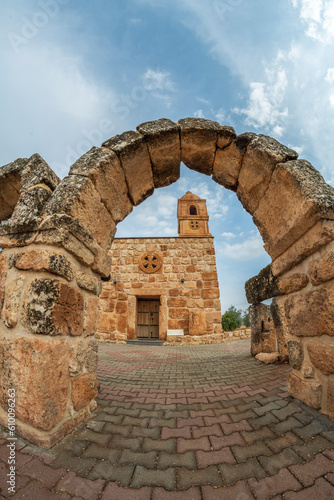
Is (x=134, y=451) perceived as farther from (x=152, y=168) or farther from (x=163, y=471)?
(x=152, y=168)

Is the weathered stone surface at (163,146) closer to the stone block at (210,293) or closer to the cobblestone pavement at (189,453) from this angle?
the cobblestone pavement at (189,453)

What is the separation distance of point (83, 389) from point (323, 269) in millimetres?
2022

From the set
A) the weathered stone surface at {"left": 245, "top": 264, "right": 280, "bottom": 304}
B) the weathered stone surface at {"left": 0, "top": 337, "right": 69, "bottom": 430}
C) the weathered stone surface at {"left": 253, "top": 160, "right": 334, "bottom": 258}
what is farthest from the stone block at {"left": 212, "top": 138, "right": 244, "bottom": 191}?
the weathered stone surface at {"left": 0, "top": 337, "right": 69, "bottom": 430}

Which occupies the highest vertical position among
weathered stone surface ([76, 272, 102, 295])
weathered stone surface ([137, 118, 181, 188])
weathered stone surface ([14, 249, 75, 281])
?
weathered stone surface ([137, 118, 181, 188])

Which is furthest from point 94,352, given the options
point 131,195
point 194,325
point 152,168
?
point 194,325

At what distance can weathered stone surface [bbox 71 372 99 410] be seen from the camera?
1.53 m

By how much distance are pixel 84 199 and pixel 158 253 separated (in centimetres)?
653

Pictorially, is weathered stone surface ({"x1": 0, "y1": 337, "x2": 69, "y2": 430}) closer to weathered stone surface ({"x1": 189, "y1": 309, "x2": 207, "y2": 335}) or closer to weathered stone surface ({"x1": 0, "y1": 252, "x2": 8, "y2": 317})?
weathered stone surface ({"x1": 0, "y1": 252, "x2": 8, "y2": 317})

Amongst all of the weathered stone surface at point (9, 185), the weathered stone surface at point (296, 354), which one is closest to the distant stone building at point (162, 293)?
the weathered stone surface at point (9, 185)

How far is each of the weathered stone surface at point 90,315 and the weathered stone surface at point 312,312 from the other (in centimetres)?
181

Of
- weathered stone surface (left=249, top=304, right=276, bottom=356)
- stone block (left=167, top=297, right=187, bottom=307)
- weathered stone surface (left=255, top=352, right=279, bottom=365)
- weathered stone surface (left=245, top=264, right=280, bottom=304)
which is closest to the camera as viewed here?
weathered stone surface (left=255, top=352, right=279, bottom=365)

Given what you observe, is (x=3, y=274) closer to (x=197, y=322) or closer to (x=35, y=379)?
(x=35, y=379)

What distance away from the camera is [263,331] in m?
3.82

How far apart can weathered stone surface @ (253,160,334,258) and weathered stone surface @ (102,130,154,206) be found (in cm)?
135
